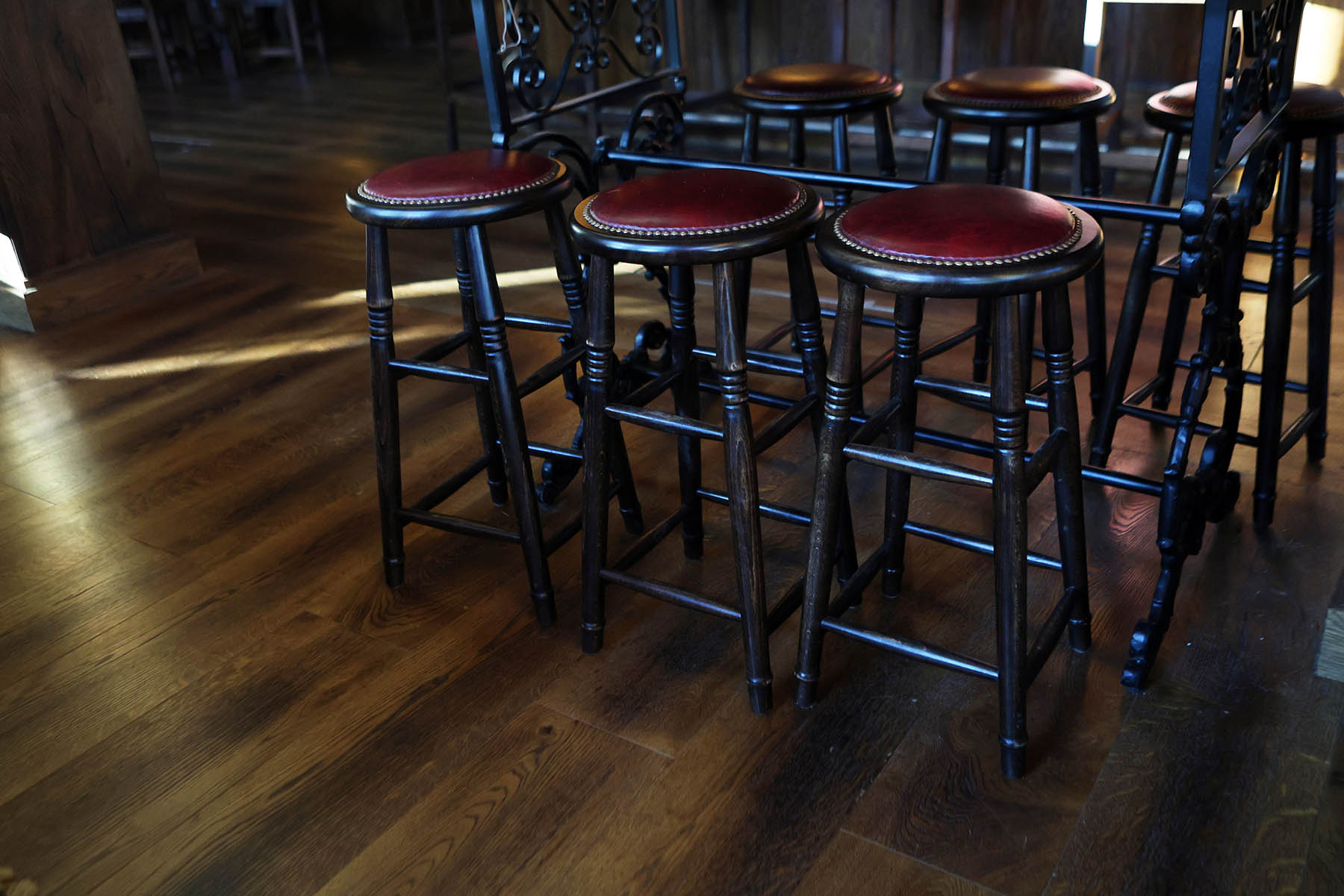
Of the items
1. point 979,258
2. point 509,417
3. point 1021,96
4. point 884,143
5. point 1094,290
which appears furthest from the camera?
point 884,143

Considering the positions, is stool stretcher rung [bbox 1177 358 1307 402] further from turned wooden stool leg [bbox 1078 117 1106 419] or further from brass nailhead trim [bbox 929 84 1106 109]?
brass nailhead trim [bbox 929 84 1106 109]

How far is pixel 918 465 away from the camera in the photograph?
Answer: 1.39 m

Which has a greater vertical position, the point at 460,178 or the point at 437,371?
the point at 460,178

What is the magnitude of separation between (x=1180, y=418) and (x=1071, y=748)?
517 mm

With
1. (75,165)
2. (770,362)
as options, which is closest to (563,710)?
(770,362)

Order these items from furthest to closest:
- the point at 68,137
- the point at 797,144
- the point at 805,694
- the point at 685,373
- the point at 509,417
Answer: the point at 68,137, the point at 797,144, the point at 685,373, the point at 509,417, the point at 805,694

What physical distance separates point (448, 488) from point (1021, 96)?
1303 millimetres

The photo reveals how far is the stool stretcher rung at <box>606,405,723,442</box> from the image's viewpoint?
153cm

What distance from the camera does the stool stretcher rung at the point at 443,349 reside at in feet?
6.21

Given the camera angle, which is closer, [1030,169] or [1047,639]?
[1047,639]

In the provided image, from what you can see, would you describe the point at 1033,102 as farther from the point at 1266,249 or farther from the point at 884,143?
the point at 1266,249

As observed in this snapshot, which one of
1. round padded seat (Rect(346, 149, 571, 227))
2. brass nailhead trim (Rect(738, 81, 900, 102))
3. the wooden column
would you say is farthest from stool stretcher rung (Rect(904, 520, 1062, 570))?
the wooden column

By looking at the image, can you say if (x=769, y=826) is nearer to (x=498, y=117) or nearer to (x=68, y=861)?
(x=68, y=861)

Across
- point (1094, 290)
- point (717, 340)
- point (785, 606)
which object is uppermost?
point (717, 340)
